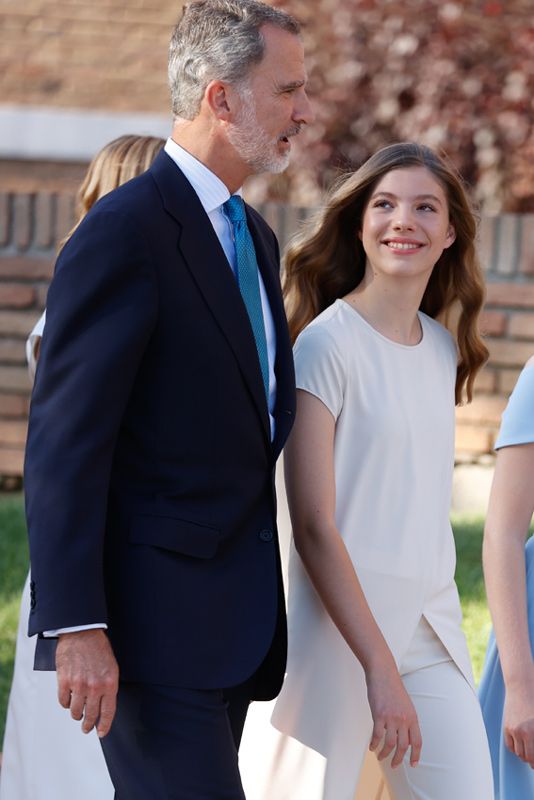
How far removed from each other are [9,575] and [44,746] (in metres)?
2.28

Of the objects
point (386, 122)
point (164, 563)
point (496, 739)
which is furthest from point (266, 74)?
point (386, 122)

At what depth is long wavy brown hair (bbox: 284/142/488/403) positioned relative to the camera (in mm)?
3209

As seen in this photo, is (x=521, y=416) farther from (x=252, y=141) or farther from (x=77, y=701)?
(x=77, y=701)

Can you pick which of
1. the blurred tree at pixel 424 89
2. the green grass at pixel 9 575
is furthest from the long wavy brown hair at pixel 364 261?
the blurred tree at pixel 424 89

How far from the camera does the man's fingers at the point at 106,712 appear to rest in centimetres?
228

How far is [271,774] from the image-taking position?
2.90 meters

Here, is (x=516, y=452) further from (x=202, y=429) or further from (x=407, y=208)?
(x=202, y=429)

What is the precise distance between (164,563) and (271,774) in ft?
2.37

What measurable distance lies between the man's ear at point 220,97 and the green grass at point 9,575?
2982 millimetres

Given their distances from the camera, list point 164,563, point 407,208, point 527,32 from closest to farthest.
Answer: point 164,563
point 407,208
point 527,32

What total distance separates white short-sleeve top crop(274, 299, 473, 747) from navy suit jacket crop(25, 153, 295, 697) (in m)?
0.35

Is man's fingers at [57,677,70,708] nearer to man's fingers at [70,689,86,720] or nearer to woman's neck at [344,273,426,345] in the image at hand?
man's fingers at [70,689,86,720]

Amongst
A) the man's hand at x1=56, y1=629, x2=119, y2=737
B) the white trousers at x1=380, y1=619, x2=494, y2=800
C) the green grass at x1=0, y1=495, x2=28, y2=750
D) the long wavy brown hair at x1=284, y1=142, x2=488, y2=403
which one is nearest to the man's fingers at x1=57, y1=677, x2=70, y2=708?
the man's hand at x1=56, y1=629, x2=119, y2=737

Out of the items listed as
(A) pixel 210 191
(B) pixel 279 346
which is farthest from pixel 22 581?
(A) pixel 210 191
